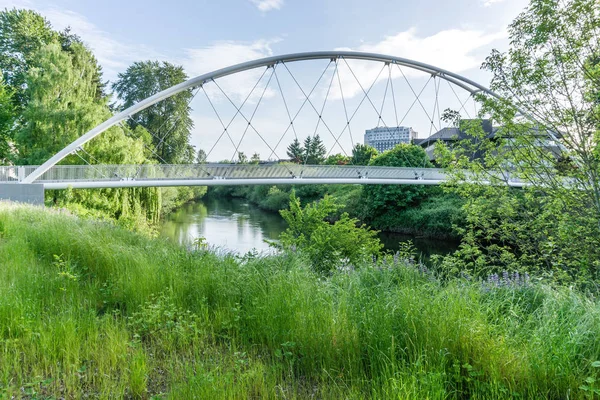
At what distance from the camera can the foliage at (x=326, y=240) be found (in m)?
7.32

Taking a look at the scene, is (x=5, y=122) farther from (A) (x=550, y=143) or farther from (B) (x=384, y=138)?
(B) (x=384, y=138)

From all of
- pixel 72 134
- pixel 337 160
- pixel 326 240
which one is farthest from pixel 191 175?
pixel 337 160

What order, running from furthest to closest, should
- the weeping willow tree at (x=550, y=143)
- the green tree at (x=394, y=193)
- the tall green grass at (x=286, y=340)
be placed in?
the green tree at (x=394, y=193) → the weeping willow tree at (x=550, y=143) → the tall green grass at (x=286, y=340)

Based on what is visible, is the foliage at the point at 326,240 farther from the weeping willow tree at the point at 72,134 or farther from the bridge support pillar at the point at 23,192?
the weeping willow tree at the point at 72,134

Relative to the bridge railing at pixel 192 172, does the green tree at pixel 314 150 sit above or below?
above

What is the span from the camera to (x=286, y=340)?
2.85 meters

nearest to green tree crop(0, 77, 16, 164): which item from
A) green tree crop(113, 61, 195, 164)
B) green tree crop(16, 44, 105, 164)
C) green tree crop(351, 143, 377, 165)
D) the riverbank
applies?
green tree crop(16, 44, 105, 164)

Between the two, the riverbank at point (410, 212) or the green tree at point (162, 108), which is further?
the green tree at point (162, 108)

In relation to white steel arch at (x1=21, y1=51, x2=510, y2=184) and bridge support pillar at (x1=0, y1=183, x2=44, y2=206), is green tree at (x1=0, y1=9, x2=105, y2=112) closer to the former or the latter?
white steel arch at (x1=21, y1=51, x2=510, y2=184)

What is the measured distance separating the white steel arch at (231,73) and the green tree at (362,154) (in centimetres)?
2163

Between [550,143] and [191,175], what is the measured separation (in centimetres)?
1508

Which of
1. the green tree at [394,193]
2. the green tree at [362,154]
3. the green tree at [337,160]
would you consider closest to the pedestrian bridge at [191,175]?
the green tree at [394,193]

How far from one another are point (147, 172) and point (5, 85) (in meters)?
16.5

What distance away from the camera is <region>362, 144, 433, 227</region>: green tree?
93.9 feet
